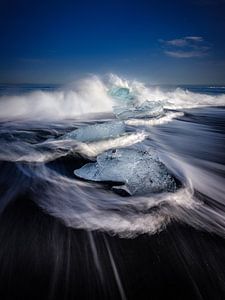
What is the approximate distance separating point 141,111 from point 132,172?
974 cm

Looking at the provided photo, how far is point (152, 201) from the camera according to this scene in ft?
10.6

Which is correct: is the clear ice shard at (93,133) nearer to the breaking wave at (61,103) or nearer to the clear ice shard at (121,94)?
the breaking wave at (61,103)

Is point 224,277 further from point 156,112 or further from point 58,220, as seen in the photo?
point 156,112

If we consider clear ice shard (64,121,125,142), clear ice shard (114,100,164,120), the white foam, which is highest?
clear ice shard (64,121,125,142)

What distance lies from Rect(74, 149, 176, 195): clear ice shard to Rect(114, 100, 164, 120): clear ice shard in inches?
310

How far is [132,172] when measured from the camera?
3746mm

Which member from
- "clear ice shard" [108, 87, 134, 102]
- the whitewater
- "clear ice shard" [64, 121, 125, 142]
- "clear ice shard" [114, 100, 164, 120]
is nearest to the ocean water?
the whitewater

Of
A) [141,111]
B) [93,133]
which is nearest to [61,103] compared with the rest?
[141,111]

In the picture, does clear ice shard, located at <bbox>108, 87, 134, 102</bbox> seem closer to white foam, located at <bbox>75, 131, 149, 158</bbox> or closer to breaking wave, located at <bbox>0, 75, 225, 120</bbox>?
breaking wave, located at <bbox>0, 75, 225, 120</bbox>

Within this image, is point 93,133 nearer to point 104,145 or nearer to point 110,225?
point 104,145

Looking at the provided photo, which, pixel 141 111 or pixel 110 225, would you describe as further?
pixel 141 111

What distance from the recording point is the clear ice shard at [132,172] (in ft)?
11.5

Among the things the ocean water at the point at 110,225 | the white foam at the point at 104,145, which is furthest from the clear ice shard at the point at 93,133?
the ocean water at the point at 110,225

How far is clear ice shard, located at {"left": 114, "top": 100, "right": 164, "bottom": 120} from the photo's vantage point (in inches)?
486
